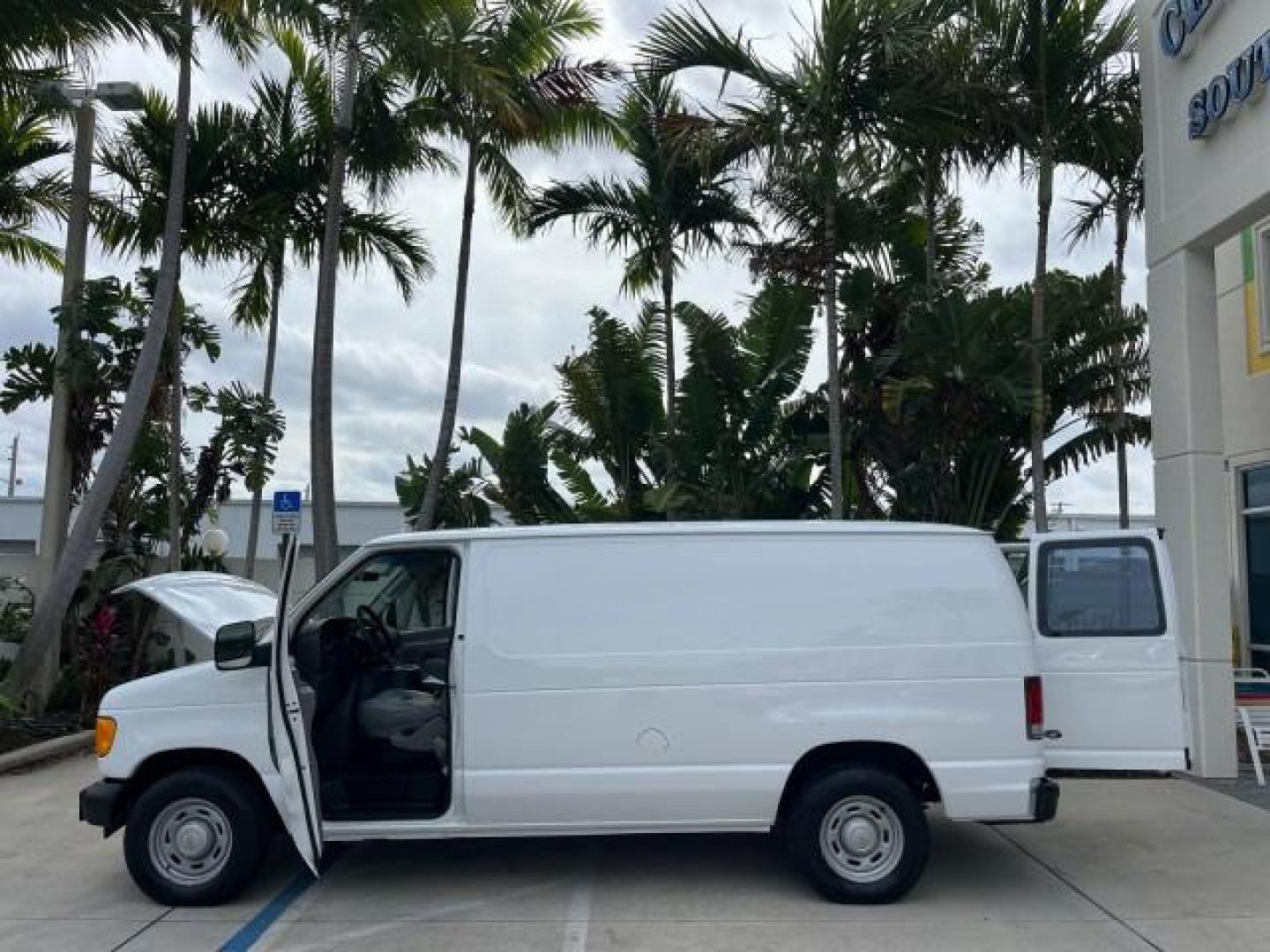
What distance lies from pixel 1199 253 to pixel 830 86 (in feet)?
12.4

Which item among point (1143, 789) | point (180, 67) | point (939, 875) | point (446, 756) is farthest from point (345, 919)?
point (180, 67)

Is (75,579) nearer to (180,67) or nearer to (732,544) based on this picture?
(180,67)

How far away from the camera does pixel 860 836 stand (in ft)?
21.5

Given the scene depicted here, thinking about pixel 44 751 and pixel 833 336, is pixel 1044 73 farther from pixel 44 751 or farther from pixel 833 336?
pixel 44 751

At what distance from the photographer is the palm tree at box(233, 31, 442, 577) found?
14.9 meters

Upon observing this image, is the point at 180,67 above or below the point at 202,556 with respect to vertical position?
above

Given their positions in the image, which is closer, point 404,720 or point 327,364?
point 404,720

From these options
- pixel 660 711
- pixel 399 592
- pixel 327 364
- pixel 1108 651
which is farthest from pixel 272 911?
pixel 327 364

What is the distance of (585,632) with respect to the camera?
259 inches

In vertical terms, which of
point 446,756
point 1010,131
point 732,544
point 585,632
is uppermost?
point 1010,131

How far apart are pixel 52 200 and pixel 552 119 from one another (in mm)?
6737

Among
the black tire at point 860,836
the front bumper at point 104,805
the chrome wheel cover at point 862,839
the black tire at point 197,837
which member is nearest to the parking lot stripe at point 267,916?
the black tire at point 197,837

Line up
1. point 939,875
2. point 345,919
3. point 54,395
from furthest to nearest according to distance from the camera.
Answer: point 54,395
point 939,875
point 345,919

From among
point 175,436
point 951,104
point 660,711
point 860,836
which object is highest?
point 951,104
